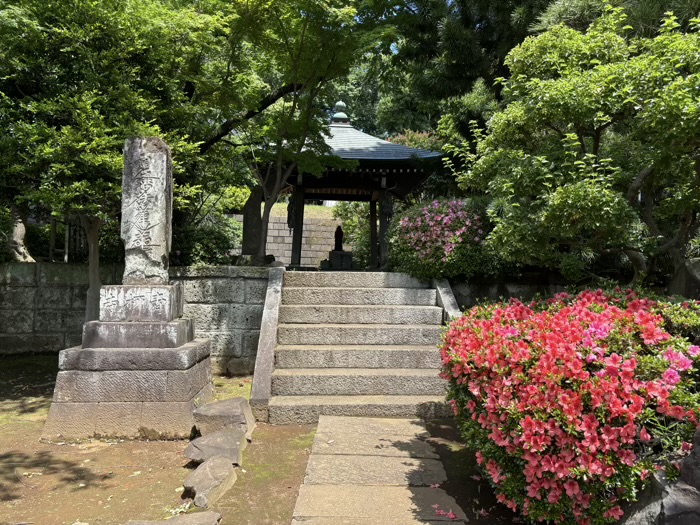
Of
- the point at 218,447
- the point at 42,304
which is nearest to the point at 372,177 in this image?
the point at 42,304

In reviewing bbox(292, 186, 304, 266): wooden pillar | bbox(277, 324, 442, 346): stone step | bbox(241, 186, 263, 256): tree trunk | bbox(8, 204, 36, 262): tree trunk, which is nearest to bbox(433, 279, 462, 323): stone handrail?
bbox(277, 324, 442, 346): stone step

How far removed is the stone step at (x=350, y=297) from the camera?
6.63m

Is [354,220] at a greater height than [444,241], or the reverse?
[354,220]

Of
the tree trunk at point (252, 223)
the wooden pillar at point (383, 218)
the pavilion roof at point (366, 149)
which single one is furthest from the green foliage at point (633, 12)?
the tree trunk at point (252, 223)

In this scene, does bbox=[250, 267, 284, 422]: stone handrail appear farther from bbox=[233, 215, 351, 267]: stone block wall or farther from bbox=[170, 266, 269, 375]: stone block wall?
bbox=[233, 215, 351, 267]: stone block wall

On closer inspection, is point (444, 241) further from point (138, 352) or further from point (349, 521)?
point (349, 521)

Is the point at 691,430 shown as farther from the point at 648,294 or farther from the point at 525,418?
the point at 648,294

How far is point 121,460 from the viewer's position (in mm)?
4117

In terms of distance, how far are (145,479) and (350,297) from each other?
3565 millimetres

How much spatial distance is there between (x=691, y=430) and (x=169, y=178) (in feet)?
16.6

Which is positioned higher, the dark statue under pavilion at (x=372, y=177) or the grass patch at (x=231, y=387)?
the dark statue under pavilion at (x=372, y=177)

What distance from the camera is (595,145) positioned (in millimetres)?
4828

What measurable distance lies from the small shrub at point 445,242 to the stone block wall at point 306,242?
13.4 m

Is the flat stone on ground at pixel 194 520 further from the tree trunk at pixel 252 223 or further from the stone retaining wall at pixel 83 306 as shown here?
the tree trunk at pixel 252 223
